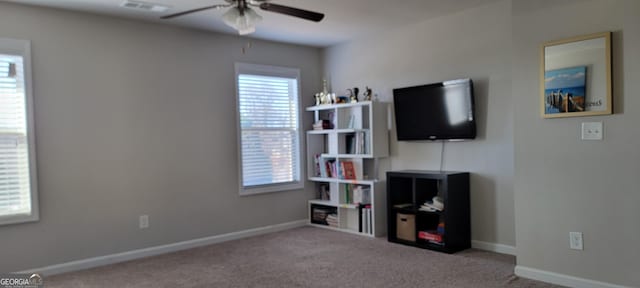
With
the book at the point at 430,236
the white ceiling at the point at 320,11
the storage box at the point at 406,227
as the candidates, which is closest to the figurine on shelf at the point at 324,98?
the white ceiling at the point at 320,11

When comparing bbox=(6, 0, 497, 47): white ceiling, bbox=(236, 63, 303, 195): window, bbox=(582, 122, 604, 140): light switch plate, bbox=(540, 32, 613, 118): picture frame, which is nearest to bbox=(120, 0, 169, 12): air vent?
bbox=(6, 0, 497, 47): white ceiling

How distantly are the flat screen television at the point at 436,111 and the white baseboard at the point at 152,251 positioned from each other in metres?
1.94

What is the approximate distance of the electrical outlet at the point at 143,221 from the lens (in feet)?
14.4

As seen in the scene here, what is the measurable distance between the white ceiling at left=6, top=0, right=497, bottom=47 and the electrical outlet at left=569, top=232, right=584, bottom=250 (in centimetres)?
219

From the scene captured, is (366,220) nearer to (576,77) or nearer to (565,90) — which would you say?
(565,90)

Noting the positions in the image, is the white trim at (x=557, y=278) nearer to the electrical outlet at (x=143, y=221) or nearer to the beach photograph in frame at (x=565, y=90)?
the beach photograph in frame at (x=565, y=90)

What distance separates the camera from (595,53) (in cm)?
299

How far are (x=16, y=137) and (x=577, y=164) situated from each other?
4.47m

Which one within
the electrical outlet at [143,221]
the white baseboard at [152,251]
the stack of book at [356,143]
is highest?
the stack of book at [356,143]

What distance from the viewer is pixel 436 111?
448cm

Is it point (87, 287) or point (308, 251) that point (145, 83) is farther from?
point (308, 251)

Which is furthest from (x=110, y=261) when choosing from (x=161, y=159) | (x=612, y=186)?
(x=612, y=186)

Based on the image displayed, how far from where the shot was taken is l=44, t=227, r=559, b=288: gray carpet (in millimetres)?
3451

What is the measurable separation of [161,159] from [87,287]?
145 centimetres
